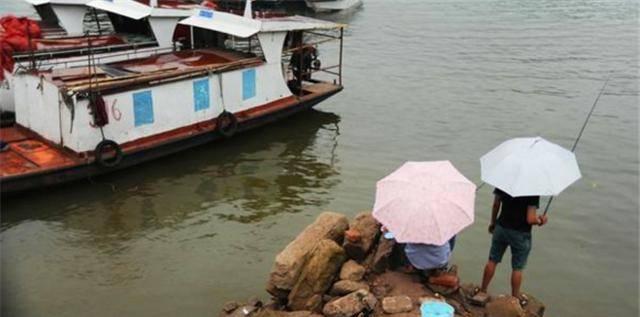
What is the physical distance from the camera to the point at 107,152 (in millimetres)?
12609

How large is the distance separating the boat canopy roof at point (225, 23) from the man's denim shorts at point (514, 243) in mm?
9200

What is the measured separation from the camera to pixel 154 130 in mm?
13719

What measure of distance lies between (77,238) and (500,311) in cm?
739

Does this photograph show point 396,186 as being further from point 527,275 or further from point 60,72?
point 60,72

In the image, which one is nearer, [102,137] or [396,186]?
[396,186]

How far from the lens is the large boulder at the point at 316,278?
24.5ft

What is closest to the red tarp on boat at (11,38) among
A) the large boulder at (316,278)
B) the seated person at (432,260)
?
the large boulder at (316,278)

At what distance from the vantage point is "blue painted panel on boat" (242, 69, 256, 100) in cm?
1533

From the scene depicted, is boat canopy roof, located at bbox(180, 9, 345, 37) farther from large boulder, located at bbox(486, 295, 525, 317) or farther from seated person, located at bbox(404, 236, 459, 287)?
large boulder, located at bbox(486, 295, 525, 317)

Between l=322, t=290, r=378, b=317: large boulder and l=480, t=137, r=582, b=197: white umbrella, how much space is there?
1.97 m

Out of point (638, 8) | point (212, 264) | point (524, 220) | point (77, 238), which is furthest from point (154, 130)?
point (638, 8)

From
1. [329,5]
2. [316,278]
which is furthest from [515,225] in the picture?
[329,5]

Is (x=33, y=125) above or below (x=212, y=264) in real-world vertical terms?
above

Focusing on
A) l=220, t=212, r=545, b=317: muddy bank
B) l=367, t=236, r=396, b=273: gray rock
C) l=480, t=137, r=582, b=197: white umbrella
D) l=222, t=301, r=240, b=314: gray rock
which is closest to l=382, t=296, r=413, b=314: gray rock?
l=220, t=212, r=545, b=317: muddy bank
